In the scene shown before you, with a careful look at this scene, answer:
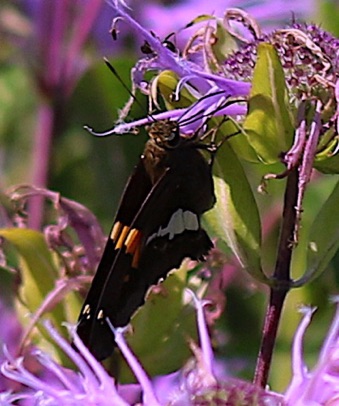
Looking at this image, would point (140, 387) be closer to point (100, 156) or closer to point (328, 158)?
point (328, 158)

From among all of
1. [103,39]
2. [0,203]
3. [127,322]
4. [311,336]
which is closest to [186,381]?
[127,322]

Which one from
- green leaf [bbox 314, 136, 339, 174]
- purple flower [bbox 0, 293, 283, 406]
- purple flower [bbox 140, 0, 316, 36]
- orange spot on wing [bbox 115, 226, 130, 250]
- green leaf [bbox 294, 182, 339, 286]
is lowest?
purple flower [bbox 140, 0, 316, 36]

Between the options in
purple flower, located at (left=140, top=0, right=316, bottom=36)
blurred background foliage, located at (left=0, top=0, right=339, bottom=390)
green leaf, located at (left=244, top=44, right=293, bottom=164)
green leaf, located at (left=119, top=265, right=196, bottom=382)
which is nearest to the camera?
green leaf, located at (left=244, top=44, right=293, bottom=164)

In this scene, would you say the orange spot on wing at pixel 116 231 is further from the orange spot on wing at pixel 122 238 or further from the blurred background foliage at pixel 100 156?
the blurred background foliage at pixel 100 156

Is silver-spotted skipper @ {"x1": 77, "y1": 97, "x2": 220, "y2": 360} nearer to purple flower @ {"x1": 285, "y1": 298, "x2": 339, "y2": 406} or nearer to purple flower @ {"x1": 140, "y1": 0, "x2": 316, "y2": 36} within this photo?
purple flower @ {"x1": 285, "y1": 298, "x2": 339, "y2": 406}

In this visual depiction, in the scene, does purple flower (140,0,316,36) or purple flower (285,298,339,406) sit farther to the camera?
purple flower (140,0,316,36)

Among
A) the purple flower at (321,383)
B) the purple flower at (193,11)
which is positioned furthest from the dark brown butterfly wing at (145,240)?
the purple flower at (193,11)

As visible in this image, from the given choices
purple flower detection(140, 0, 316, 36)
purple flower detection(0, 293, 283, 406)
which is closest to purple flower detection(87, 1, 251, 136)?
purple flower detection(0, 293, 283, 406)
